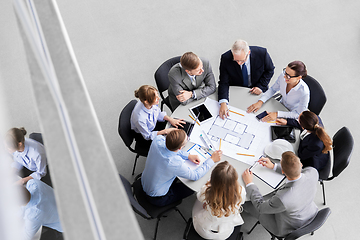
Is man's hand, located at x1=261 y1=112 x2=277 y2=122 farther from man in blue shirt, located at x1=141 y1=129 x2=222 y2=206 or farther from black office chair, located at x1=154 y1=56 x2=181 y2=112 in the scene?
black office chair, located at x1=154 y1=56 x2=181 y2=112

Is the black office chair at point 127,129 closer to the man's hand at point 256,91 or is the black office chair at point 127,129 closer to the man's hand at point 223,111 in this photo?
the man's hand at point 223,111

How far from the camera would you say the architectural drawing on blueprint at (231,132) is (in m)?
2.79

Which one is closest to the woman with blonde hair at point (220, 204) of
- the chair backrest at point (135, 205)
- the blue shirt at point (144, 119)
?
the chair backrest at point (135, 205)

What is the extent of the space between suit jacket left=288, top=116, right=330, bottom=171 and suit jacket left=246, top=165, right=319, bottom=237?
8.2 inches

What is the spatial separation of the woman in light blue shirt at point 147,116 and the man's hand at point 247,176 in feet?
2.66

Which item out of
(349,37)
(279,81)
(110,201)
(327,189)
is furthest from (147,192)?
(349,37)

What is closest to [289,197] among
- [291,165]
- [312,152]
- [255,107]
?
[291,165]

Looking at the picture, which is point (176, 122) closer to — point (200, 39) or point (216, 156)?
point (216, 156)

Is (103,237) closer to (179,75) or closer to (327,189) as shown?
(179,75)

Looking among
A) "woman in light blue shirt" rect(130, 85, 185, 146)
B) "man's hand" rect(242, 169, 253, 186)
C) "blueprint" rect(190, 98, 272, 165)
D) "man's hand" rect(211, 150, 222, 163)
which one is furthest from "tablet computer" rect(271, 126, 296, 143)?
"woman in light blue shirt" rect(130, 85, 185, 146)

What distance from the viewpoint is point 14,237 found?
1.43ft

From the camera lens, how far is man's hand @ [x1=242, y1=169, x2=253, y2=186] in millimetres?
2540

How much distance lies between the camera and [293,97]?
299 cm

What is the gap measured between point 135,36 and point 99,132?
4424 millimetres
